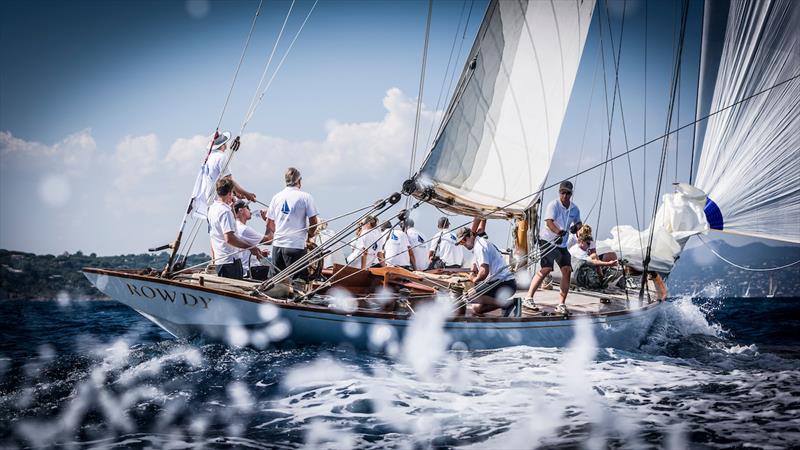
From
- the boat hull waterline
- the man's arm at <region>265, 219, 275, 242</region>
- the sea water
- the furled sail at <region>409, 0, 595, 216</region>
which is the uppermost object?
the furled sail at <region>409, 0, 595, 216</region>

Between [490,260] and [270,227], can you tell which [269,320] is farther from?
[490,260]

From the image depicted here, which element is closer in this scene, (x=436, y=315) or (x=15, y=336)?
(x=436, y=315)

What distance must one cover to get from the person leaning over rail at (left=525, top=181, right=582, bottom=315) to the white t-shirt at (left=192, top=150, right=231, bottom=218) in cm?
473

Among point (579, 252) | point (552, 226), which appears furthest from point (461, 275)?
point (579, 252)

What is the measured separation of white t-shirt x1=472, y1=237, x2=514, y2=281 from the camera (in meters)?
7.28

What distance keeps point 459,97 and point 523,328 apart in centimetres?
354

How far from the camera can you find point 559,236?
322 inches

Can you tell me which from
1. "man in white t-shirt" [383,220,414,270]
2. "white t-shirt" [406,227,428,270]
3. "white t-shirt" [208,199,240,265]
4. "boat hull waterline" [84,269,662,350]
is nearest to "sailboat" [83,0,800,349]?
"boat hull waterline" [84,269,662,350]

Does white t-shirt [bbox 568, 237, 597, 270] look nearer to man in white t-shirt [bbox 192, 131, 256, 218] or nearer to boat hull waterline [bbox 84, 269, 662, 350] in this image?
boat hull waterline [bbox 84, 269, 662, 350]

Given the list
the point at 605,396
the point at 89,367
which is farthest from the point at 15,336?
the point at 605,396

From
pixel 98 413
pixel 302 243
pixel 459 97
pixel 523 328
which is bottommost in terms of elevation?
pixel 98 413

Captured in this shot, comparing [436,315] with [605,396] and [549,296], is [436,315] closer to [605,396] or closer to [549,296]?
[605,396]

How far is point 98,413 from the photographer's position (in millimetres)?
4391

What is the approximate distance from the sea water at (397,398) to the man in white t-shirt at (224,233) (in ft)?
3.78
